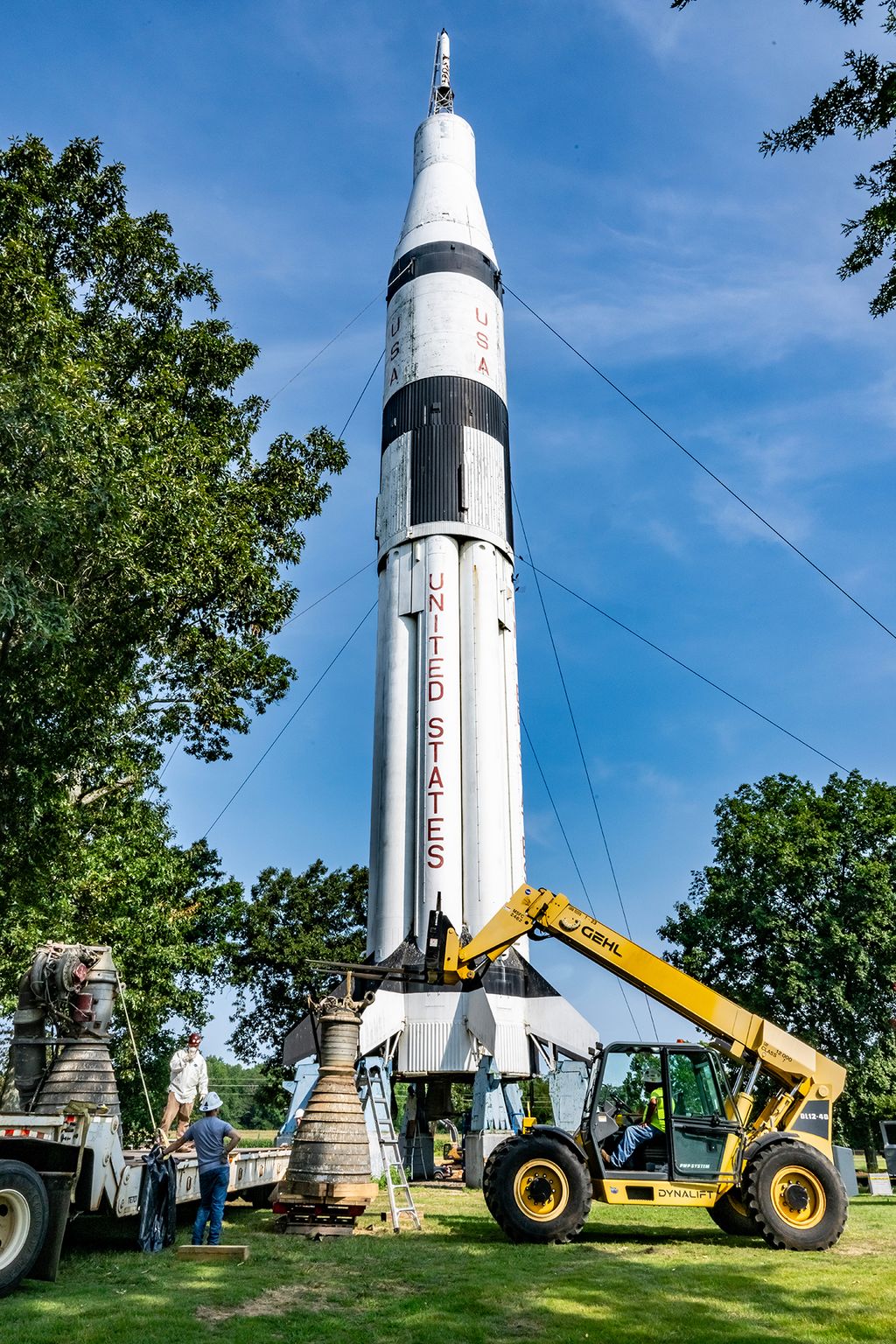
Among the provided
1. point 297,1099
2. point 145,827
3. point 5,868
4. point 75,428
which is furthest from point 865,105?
point 145,827

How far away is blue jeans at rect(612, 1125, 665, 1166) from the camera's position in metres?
11.4

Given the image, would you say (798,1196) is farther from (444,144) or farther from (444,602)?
(444,144)

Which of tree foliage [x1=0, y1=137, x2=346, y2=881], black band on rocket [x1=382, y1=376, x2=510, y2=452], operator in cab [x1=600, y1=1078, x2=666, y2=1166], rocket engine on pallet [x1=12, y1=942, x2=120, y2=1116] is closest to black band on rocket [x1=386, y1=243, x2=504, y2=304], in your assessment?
black band on rocket [x1=382, y1=376, x2=510, y2=452]

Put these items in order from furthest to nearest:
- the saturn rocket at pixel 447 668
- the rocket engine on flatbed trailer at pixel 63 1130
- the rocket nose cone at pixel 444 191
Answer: the rocket nose cone at pixel 444 191, the saturn rocket at pixel 447 668, the rocket engine on flatbed trailer at pixel 63 1130

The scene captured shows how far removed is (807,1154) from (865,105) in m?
10.5

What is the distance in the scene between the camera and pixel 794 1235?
35.1 feet

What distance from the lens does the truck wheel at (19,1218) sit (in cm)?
758

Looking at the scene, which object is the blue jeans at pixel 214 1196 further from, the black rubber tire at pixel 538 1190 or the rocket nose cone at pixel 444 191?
the rocket nose cone at pixel 444 191

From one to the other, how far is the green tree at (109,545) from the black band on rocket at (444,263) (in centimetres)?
1089

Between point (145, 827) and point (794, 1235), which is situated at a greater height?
point (145, 827)

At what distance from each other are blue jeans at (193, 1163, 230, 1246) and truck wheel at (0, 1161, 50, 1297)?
240cm

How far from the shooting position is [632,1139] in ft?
37.7

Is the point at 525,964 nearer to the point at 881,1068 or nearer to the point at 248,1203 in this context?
the point at 248,1203

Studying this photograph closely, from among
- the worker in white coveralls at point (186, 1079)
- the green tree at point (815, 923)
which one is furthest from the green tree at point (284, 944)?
the worker in white coveralls at point (186, 1079)
